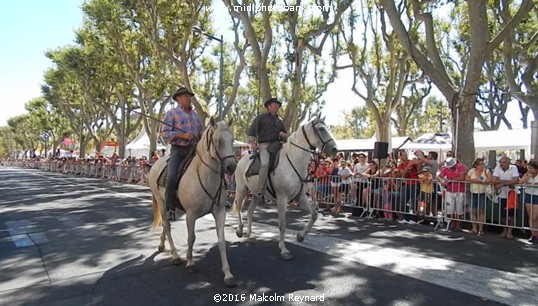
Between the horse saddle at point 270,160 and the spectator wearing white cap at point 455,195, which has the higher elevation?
the horse saddle at point 270,160

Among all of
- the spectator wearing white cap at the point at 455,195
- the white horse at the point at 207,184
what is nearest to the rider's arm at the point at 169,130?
the white horse at the point at 207,184

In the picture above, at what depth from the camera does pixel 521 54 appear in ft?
66.6

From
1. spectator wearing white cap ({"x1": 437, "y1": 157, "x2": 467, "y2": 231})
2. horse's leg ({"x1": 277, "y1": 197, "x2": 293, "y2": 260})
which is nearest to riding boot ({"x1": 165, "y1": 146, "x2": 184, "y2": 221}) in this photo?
horse's leg ({"x1": 277, "y1": 197, "x2": 293, "y2": 260})

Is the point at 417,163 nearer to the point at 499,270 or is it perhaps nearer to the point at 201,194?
the point at 499,270

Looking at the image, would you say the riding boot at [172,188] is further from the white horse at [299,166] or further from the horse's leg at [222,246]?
the white horse at [299,166]

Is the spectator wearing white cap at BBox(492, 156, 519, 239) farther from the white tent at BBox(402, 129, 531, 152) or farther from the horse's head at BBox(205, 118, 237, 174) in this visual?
the white tent at BBox(402, 129, 531, 152)

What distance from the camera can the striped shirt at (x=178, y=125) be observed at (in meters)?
6.00

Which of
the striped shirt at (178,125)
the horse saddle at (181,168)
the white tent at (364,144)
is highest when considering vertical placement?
the white tent at (364,144)

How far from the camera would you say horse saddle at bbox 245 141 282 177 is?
7201 millimetres

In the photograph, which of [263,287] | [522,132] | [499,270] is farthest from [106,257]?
[522,132]

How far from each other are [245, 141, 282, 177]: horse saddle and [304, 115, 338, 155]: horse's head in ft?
2.26

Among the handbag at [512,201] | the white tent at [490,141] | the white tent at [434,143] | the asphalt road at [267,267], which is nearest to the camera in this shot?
the asphalt road at [267,267]

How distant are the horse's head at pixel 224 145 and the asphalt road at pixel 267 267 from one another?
1.50 meters

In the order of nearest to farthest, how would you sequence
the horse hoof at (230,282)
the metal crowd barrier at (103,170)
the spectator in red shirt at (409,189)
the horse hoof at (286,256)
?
the horse hoof at (230,282), the horse hoof at (286,256), the spectator in red shirt at (409,189), the metal crowd barrier at (103,170)
